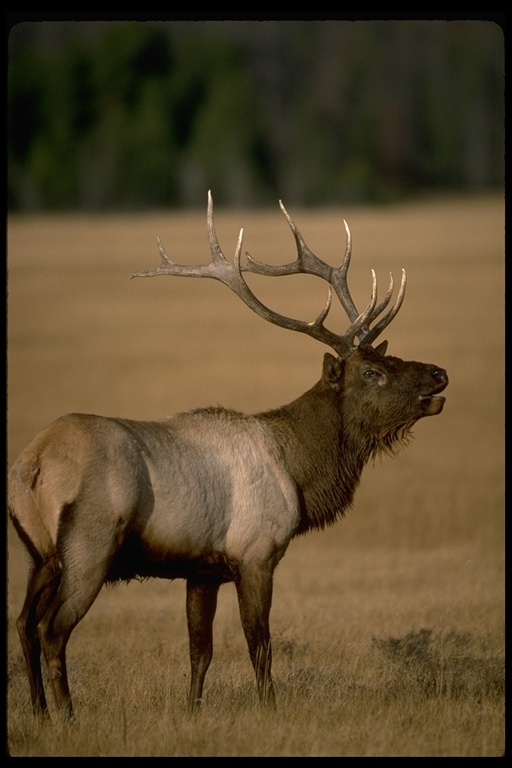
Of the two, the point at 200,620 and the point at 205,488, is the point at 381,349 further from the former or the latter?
the point at 200,620

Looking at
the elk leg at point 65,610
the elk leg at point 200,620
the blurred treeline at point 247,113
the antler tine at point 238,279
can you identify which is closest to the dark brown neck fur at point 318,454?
the antler tine at point 238,279

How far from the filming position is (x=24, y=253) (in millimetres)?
44531

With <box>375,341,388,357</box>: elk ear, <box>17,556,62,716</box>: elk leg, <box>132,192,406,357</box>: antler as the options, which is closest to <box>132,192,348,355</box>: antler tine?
<box>132,192,406,357</box>: antler

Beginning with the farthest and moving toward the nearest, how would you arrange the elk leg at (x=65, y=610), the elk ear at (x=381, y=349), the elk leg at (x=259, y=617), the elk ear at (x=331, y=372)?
the elk ear at (x=381, y=349)
the elk ear at (x=331, y=372)
the elk leg at (x=259, y=617)
the elk leg at (x=65, y=610)

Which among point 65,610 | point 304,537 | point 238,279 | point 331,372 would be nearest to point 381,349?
point 331,372

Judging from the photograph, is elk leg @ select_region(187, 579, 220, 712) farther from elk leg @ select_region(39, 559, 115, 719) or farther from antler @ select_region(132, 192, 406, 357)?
antler @ select_region(132, 192, 406, 357)

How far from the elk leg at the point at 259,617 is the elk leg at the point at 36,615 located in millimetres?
1167

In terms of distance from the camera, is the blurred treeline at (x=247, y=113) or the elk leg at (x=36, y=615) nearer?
the elk leg at (x=36, y=615)

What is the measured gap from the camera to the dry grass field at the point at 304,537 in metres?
7.55

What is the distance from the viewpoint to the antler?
877cm

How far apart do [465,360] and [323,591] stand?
15.6 m

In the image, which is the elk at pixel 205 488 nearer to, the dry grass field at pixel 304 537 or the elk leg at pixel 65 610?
the elk leg at pixel 65 610

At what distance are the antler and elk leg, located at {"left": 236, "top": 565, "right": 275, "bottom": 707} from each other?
1.63 metres

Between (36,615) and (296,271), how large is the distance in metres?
3.02
